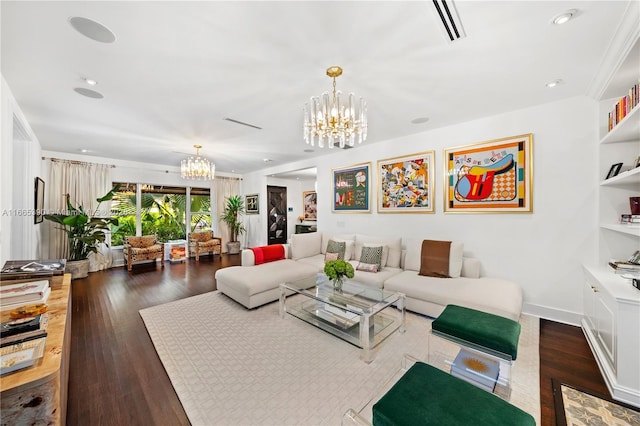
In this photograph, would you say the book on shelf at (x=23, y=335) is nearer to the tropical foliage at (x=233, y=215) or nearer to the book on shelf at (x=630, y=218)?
the book on shelf at (x=630, y=218)

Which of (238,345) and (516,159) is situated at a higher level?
(516,159)

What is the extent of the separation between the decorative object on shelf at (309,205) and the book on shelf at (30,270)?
22.3 feet

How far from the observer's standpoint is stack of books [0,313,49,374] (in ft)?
3.06

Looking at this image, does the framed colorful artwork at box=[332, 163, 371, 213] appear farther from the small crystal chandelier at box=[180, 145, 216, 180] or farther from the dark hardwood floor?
the dark hardwood floor

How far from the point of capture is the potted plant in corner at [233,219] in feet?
25.2

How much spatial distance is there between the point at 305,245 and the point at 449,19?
3918 mm

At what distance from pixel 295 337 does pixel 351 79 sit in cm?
271

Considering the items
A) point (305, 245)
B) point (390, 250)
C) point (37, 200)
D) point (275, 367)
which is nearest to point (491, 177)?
point (390, 250)

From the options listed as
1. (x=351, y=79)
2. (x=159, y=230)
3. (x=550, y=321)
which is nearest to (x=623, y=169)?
(x=550, y=321)

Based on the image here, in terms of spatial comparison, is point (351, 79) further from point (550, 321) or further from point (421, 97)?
point (550, 321)

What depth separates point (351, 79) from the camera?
2.40 metres

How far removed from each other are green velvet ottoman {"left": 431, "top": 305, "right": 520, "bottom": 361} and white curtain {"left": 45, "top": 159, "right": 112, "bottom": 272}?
700 centimetres

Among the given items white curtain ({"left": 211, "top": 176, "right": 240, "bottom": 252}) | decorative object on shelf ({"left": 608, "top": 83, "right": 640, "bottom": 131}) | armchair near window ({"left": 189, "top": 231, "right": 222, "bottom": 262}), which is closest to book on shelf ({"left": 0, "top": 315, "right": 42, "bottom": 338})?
decorative object on shelf ({"left": 608, "top": 83, "right": 640, "bottom": 131})

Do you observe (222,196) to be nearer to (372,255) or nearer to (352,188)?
(352,188)
